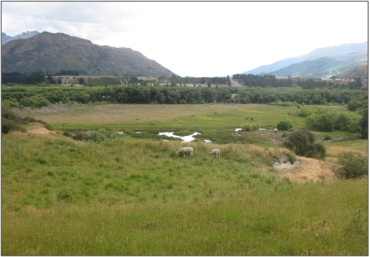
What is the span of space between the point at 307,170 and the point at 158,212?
Answer: 19.9 meters

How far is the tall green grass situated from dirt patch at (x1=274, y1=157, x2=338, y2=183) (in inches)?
248

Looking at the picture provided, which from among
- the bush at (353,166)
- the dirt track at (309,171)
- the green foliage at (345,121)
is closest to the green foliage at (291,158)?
the dirt track at (309,171)

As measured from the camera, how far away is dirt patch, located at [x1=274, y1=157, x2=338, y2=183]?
2326 cm

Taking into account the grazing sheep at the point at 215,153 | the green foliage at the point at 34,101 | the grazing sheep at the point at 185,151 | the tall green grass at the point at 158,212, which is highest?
the green foliage at the point at 34,101

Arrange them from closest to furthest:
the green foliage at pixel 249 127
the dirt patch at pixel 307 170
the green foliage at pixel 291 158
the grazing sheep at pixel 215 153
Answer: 1. the dirt patch at pixel 307 170
2. the grazing sheep at pixel 215 153
3. the green foliage at pixel 291 158
4. the green foliage at pixel 249 127

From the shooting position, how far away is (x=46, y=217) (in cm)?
935

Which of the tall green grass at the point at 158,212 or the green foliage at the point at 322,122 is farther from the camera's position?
the green foliage at the point at 322,122

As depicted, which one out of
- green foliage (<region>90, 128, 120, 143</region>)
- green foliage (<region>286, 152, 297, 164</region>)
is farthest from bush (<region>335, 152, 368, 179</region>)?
green foliage (<region>90, 128, 120, 143</region>)

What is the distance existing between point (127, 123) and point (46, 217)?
74.4 metres

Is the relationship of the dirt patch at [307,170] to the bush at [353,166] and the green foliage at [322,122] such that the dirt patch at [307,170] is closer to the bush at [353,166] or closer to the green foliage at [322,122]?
the bush at [353,166]

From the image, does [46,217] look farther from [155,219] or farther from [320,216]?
[320,216]

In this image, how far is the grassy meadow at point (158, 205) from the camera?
6.48m

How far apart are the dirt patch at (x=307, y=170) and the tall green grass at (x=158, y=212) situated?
630 cm

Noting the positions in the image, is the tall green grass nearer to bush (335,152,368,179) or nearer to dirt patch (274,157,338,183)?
dirt patch (274,157,338,183)
